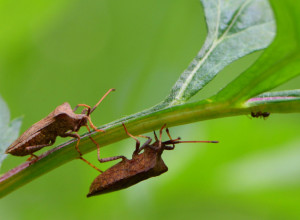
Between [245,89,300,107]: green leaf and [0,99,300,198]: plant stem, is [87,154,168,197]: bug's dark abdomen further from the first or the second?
[245,89,300,107]: green leaf

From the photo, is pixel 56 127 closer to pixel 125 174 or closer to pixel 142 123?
pixel 125 174

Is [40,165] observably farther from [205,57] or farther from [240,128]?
[240,128]

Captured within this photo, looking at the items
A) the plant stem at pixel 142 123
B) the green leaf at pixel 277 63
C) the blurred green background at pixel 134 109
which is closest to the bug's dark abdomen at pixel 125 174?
the blurred green background at pixel 134 109

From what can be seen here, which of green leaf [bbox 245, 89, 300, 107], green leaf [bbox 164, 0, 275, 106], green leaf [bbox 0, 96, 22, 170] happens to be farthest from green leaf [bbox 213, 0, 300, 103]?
green leaf [bbox 0, 96, 22, 170]

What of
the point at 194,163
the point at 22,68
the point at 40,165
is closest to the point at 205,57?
the point at 40,165

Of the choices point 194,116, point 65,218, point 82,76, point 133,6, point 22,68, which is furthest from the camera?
point 133,6

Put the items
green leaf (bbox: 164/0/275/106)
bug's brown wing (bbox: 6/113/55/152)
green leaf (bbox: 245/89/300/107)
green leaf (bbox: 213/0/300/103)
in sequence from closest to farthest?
green leaf (bbox: 213/0/300/103) < green leaf (bbox: 245/89/300/107) < green leaf (bbox: 164/0/275/106) < bug's brown wing (bbox: 6/113/55/152)
